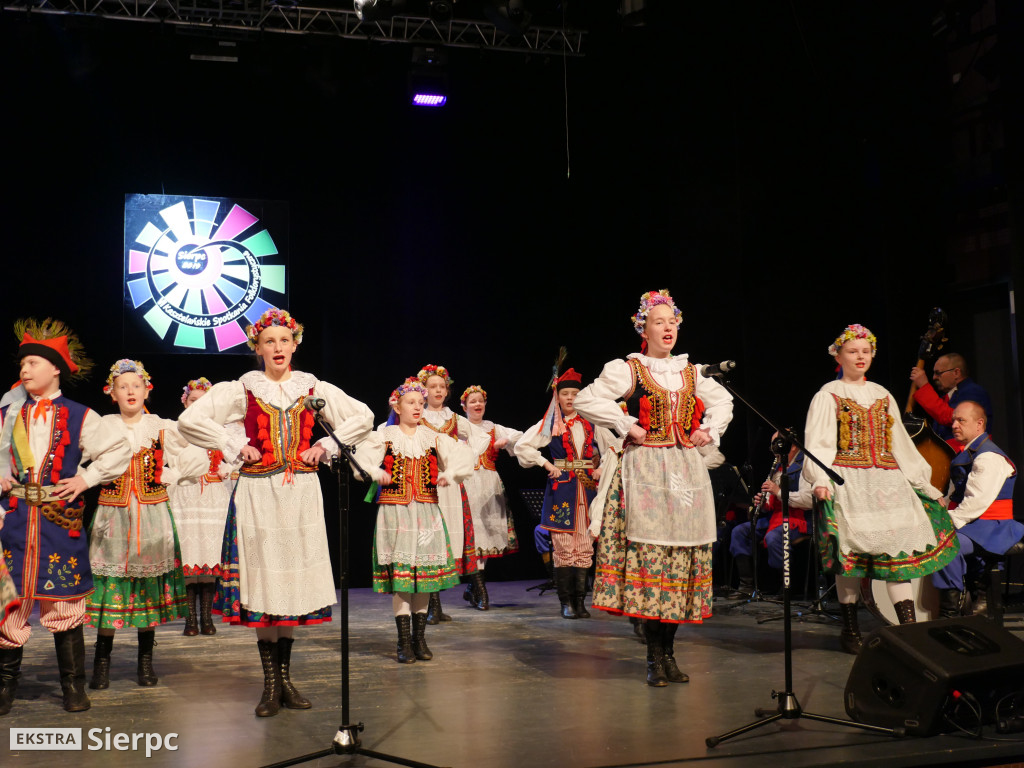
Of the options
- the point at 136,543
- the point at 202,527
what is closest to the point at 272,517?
the point at 136,543

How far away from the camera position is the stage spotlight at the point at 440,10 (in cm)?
629

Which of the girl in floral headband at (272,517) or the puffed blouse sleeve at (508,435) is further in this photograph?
the puffed blouse sleeve at (508,435)

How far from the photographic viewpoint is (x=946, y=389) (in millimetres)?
6551

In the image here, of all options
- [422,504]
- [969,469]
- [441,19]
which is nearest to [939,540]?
[969,469]

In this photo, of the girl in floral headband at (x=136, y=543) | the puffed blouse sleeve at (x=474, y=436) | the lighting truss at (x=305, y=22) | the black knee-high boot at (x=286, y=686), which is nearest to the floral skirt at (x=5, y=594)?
the black knee-high boot at (x=286, y=686)

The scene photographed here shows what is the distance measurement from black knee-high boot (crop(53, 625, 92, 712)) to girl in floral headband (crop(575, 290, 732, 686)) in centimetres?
216

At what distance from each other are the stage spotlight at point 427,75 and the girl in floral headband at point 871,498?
4.00 meters

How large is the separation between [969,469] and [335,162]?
533cm

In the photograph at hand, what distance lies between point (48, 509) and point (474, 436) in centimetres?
358

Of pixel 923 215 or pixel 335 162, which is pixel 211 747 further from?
pixel 923 215

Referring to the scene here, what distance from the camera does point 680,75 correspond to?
7770mm

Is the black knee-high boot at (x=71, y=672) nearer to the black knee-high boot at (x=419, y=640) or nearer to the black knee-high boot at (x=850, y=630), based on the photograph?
the black knee-high boot at (x=419, y=640)

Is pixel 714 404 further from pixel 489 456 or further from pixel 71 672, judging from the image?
pixel 489 456

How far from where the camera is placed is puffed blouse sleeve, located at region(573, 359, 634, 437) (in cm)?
427
